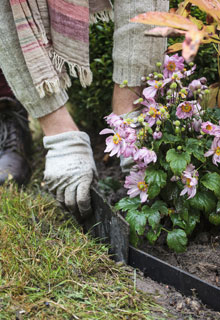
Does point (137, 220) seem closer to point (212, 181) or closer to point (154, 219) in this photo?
point (154, 219)

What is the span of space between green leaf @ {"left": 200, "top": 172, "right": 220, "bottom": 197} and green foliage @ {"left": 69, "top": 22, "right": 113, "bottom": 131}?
0.94 metres

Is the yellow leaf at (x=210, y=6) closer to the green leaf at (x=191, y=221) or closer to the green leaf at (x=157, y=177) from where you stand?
the green leaf at (x=157, y=177)

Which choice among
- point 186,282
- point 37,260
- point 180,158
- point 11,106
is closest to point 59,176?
point 37,260

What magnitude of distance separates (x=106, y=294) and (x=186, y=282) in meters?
0.28

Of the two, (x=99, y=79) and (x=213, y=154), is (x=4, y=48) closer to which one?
(x=99, y=79)

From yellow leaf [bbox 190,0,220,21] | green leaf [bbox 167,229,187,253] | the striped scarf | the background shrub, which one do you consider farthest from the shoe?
yellow leaf [bbox 190,0,220,21]

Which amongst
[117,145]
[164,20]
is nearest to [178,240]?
[117,145]

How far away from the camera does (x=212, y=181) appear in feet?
4.20

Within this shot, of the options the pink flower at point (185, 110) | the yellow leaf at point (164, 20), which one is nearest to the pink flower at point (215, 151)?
the pink flower at point (185, 110)

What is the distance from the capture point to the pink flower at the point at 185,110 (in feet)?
4.17

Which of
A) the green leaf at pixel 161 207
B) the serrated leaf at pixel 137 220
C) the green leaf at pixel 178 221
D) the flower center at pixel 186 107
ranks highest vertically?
the flower center at pixel 186 107

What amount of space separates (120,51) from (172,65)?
26 cm

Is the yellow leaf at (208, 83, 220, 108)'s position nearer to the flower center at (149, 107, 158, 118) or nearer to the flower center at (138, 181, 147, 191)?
the flower center at (149, 107, 158, 118)

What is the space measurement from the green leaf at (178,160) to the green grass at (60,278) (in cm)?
42
